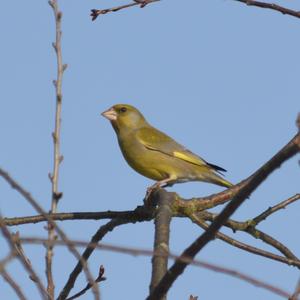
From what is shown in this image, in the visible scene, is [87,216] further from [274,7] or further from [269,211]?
[274,7]

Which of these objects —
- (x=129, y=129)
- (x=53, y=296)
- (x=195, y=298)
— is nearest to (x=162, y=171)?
(x=129, y=129)

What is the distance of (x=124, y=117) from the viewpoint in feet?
31.2

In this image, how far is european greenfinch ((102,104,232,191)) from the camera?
8.34 meters

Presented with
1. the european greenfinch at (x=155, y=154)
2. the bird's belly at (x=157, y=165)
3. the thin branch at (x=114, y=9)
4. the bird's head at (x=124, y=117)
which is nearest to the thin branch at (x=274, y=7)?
the thin branch at (x=114, y=9)

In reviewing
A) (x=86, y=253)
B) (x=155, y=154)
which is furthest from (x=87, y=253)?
(x=155, y=154)

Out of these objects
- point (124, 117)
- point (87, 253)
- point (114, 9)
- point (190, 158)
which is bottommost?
point (87, 253)

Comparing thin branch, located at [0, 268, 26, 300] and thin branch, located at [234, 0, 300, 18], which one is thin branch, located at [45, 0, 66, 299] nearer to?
thin branch, located at [0, 268, 26, 300]

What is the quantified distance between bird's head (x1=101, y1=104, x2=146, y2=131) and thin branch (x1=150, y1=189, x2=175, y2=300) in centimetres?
516

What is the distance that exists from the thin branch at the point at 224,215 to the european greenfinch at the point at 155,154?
5.66 m

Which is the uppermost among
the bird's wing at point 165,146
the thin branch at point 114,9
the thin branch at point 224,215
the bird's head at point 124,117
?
the bird's head at point 124,117

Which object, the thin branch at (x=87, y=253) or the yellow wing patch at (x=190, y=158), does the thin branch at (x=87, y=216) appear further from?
the yellow wing patch at (x=190, y=158)

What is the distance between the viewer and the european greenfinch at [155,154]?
8.34 m

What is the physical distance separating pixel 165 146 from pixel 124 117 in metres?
0.81

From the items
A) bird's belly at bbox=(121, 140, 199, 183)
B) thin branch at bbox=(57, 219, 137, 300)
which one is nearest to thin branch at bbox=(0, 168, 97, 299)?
thin branch at bbox=(57, 219, 137, 300)
